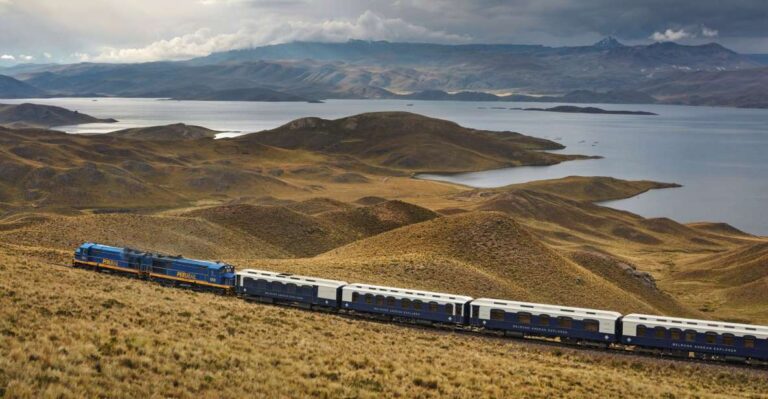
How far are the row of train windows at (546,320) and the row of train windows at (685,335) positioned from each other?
8.28ft

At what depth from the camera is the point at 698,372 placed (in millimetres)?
37625

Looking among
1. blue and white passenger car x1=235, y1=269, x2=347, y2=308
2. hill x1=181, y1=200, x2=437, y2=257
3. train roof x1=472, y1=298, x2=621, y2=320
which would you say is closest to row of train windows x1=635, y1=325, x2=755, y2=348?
train roof x1=472, y1=298, x2=621, y2=320

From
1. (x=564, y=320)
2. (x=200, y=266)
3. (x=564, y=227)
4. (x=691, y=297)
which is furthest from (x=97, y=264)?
(x=564, y=227)

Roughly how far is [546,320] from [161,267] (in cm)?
2730

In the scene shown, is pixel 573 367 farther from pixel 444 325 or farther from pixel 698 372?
pixel 444 325

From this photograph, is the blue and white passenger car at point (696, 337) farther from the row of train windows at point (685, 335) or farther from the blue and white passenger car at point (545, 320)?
the blue and white passenger car at point (545, 320)

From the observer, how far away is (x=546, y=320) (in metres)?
42.2

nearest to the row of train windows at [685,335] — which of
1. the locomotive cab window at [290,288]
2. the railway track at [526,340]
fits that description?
the railway track at [526,340]

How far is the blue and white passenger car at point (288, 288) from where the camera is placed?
45.9 meters

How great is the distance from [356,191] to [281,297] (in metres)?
149

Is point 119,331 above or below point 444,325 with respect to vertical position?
above

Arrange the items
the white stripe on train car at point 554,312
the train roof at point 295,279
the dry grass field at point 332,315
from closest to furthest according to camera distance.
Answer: the dry grass field at point 332,315, the white stripe on train car at point 554,312, the train roof at point 295,279

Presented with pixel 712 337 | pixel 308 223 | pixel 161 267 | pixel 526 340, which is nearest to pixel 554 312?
pixel 526 340

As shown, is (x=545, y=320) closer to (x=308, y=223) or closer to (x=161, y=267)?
(x=161, y=267)
